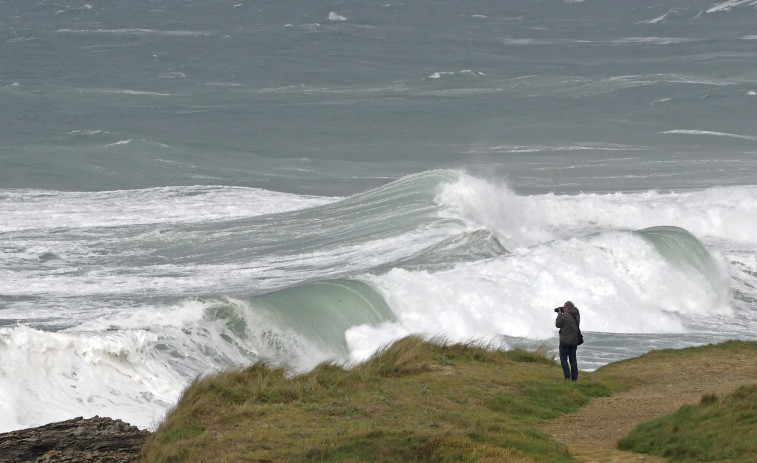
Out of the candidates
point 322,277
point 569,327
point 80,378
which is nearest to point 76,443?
point 80,378

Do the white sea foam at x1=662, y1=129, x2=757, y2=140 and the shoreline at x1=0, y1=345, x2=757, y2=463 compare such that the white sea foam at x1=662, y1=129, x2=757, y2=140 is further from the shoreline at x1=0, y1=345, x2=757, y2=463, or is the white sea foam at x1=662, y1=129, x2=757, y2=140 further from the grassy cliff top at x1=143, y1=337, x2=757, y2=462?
the grassy cliff top at x1=143, y1=337, x2=757, y2=462

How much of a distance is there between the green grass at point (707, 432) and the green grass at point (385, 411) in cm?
96

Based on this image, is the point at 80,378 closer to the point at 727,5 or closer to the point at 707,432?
the point at 707,432

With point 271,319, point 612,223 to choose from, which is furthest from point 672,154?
point 271,319

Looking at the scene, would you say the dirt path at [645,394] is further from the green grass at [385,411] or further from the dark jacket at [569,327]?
the dark jacket at [569,327]

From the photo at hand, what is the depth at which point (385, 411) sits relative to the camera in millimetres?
12539

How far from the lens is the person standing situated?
15.6m

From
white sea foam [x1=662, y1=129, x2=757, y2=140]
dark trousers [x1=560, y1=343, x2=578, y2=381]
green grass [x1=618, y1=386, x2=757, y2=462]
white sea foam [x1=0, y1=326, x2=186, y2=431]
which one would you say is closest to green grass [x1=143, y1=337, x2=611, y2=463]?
dark trousers [x1=560, y1=343, x2=578, y2=381]

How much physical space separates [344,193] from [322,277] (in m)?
13.9

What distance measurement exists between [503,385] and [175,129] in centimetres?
3913

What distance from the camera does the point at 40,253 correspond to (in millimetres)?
26359

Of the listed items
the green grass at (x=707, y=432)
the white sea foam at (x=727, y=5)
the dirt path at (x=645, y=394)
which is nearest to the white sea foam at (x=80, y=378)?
the dirt path at (x=645, y=394)

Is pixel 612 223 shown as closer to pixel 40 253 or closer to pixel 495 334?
pixel 495 334

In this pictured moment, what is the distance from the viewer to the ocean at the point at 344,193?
738 inches
